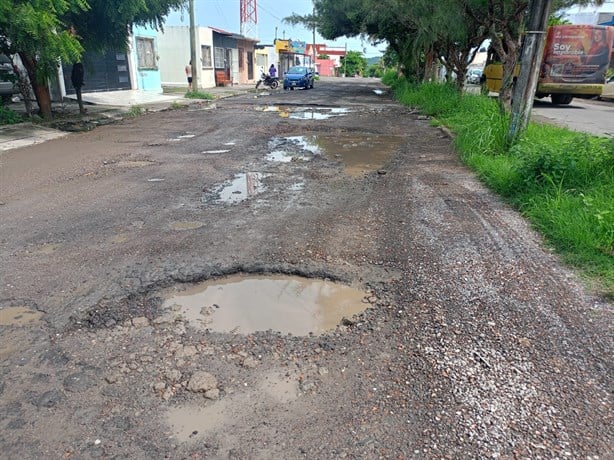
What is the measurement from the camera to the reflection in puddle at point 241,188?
631 centimetres

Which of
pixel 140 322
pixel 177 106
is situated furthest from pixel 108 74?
pixel 140 322

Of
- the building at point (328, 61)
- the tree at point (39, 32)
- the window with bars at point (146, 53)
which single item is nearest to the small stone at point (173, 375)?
the tree at point (39, 32)

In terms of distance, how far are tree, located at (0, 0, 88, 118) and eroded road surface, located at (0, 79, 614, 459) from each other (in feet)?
17.1

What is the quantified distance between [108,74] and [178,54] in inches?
417

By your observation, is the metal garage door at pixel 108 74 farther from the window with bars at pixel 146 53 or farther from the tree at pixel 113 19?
the tree at pixel 113 19

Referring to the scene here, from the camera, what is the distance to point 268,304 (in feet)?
11.9

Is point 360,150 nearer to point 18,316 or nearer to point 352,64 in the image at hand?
point 18,316

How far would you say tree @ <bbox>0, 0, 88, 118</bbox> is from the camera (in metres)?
A: 9.59

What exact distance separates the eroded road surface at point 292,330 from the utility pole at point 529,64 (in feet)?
7.16

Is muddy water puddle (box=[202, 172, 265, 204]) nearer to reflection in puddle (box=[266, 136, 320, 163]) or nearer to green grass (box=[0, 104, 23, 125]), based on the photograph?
reflection in puddle (box=[266, 136, 320, 163])

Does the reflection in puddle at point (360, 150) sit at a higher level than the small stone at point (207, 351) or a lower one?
lower

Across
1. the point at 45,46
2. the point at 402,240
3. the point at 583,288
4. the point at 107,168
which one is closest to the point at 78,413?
the point at 402,240

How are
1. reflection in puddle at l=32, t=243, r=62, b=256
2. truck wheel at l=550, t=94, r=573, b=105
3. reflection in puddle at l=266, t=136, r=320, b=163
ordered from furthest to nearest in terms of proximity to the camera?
truck wheel at l=550, t=94, r=573, b=105, reflection in puddle at l=266, t=136, r=320, b=163, reflection in puddle at l=32, t=243, r=62, b=256

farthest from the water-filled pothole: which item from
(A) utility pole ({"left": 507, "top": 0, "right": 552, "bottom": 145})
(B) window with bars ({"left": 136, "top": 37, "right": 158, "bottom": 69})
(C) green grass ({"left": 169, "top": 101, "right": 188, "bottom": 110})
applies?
(B) window with bars ({"left": 136, "top": 37, "right": 158, "bottom": 69})
